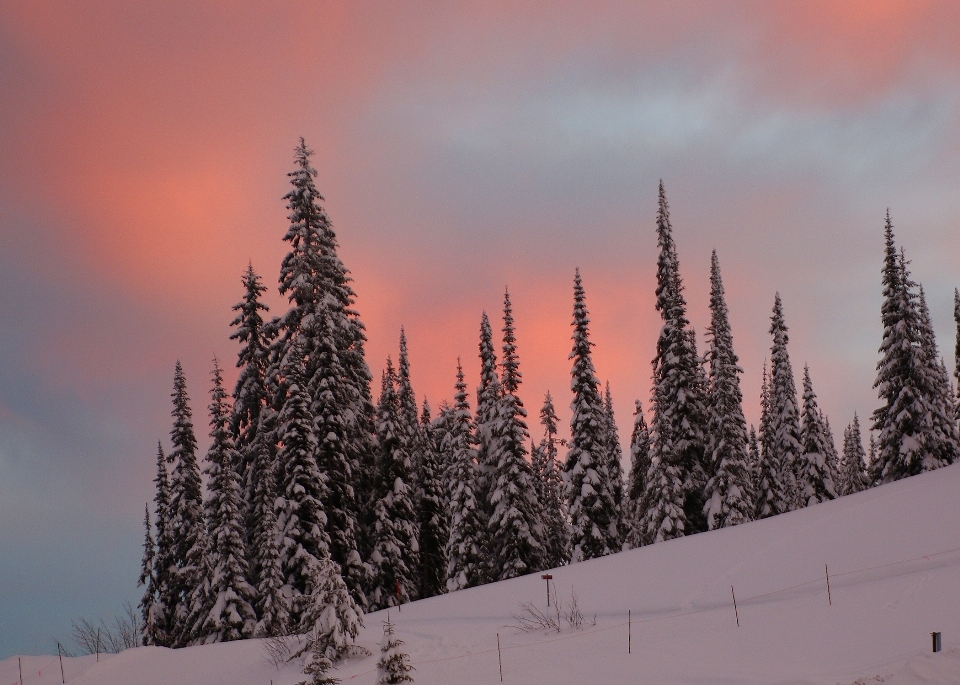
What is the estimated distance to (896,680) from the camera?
47.6 feet

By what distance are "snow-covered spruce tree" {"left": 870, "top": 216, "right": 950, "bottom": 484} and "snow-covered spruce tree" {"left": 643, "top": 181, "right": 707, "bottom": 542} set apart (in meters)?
10.7

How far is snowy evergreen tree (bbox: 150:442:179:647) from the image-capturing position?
4503 cm

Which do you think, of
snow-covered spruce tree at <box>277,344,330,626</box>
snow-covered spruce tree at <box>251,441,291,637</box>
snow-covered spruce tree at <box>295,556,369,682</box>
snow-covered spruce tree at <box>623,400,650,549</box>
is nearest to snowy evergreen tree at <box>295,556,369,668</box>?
snow-covered spruce tree at <box>295,556,369,682</box>

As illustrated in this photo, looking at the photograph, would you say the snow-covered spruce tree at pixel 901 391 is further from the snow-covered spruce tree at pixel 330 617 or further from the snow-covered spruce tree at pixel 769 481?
the snow-covered spruce tree at pixel 330 617

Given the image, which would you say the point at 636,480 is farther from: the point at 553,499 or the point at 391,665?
the point at 391,665

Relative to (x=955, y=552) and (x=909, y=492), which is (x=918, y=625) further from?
(x=909, y=492)

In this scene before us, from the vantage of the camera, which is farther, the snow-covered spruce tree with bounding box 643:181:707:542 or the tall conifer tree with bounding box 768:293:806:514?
the tall conifer tree with bounding box 768:293:806:514

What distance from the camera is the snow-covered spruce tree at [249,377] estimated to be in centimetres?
3856

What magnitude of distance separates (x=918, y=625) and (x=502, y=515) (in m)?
27.3

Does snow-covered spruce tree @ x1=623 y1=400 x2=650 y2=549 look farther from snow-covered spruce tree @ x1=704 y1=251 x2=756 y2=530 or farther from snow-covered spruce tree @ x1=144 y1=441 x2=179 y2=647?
snow-covered spruce tree @ x1=144 y1=441 x2=179 y2=647

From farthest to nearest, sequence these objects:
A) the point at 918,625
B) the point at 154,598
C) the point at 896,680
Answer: the point at 154,598, the point at 918,625, the point at 896,680

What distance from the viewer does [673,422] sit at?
43719mm

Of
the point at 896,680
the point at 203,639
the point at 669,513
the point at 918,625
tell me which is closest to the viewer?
the point at 896,680

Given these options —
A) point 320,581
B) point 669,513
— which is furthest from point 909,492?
point 320,581
